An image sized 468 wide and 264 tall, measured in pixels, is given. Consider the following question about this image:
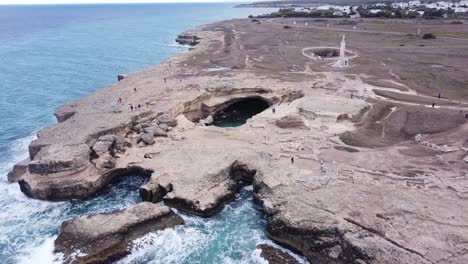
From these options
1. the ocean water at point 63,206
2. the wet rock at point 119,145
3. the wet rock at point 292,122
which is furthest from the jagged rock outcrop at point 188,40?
the wet rock at point 119,145

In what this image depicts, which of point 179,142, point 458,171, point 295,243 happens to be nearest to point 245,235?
point 295,243

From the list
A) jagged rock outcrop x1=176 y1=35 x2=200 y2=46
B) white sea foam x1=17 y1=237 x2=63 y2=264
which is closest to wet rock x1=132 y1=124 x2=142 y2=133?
white sea foam x1=17 y1=237 x2=63 y2=264

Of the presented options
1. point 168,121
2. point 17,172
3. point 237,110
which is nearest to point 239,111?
point 237,110

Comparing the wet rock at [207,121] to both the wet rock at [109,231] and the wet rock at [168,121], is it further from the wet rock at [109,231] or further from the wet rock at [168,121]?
the wet rock at [109,231]

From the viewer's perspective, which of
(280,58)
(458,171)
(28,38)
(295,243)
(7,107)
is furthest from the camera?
(28,38)

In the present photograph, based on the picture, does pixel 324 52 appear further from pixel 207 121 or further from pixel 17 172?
pixel 17 172

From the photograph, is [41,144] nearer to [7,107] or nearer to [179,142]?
[179,142]

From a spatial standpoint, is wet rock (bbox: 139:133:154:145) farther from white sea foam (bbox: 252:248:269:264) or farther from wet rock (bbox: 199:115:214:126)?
white sea foam (bbox: 252:248:269:264)
